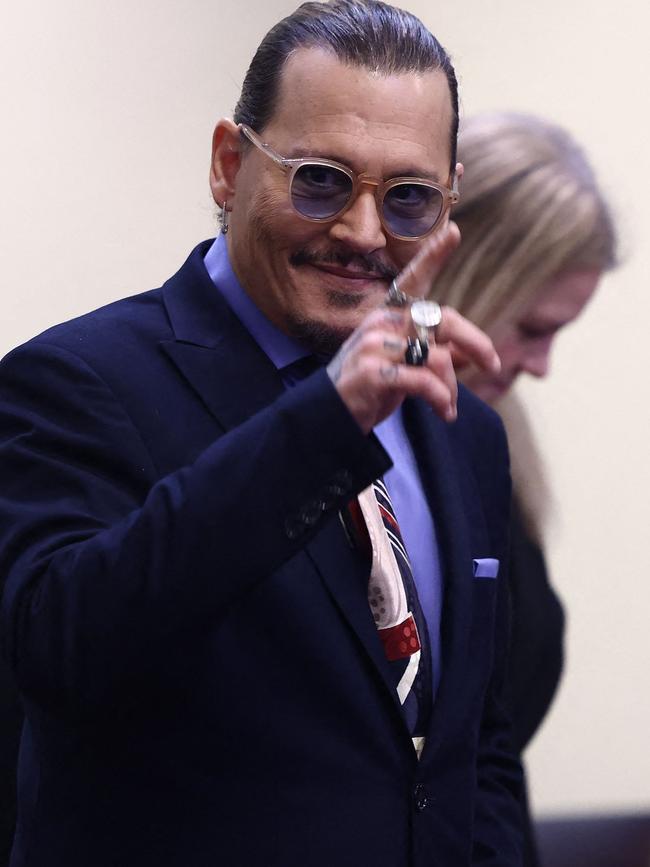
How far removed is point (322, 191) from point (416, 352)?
1.14 ft

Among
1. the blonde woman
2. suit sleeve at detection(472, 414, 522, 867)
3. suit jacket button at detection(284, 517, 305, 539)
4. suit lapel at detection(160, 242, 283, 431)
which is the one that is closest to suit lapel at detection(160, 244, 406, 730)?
suit lapel at detection(160, 242, 283, 431)

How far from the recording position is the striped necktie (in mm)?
1227

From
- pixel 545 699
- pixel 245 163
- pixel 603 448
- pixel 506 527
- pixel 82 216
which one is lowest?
pixel 545 699

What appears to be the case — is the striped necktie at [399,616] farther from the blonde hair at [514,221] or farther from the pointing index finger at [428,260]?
the blonde hair at [514,221]

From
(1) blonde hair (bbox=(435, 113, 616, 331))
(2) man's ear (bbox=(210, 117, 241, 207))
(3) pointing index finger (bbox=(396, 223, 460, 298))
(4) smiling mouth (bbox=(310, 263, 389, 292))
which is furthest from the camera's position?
(1) blonde hair (bbox=(435, 113, 616, 331))

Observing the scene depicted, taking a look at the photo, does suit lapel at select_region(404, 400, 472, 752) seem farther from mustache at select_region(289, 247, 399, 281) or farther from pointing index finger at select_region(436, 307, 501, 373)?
pointing index finger at select_region(436, 307, 501, 373)

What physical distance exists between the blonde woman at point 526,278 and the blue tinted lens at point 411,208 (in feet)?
2.34

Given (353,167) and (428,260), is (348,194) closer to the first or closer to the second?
(353,167)

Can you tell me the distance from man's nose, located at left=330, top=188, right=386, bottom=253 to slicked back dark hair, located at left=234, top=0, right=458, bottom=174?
147 millimetres

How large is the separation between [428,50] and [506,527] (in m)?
0.53

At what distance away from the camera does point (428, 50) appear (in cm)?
138

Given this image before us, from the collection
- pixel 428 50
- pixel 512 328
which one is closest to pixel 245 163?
pixel 428 50

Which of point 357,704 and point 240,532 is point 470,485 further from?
point 240,532

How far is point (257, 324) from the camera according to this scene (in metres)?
1.34
